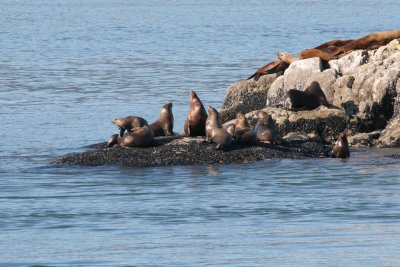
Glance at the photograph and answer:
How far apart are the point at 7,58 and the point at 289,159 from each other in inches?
1006

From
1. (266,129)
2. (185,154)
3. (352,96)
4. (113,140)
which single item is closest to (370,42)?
(352,96)

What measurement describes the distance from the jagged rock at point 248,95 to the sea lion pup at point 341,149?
3.87 metres

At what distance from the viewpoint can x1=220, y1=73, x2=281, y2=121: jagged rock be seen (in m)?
21.2

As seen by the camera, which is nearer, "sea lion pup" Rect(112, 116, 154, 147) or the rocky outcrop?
"sea lion pup" Rect(112, 116, 154, 147)

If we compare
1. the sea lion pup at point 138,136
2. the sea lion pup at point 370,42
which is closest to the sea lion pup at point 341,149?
the sea lion pup at point 138,136

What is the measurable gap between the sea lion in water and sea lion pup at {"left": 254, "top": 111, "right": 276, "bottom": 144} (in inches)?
37.2

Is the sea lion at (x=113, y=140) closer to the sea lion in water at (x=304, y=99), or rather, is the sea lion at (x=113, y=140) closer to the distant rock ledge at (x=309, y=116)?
the distant rock ledge at (x=309, y=116)

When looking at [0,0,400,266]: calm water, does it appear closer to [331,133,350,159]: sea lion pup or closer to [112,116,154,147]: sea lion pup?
[331,133,350,159]: sea lion pup

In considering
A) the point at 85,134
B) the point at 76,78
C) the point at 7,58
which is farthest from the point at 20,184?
the point at 7,58

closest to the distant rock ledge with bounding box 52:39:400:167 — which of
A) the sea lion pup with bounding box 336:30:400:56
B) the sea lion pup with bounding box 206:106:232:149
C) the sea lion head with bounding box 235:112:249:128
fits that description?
the sea lion pup with bounding box 206:106:232:149

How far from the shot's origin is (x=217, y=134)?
56.4 ft

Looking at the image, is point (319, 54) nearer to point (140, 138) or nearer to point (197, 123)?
point (197, 123)

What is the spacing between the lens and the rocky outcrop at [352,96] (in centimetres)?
1895

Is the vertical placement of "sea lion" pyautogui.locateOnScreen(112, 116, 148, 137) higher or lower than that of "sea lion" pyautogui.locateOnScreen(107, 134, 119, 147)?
higher
